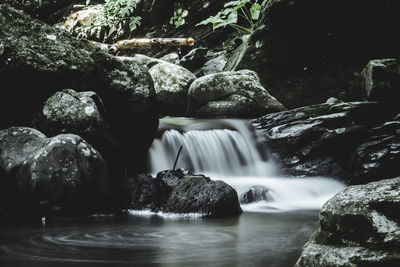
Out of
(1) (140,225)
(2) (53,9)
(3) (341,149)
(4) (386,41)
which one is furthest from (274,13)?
(2) (53,9)

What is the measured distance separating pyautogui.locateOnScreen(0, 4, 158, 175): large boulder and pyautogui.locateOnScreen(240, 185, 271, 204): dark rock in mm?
1981

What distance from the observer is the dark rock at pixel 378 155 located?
643cm

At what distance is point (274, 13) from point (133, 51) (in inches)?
281

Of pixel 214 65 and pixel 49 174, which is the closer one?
pixel 49 174

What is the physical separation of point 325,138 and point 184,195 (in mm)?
3651

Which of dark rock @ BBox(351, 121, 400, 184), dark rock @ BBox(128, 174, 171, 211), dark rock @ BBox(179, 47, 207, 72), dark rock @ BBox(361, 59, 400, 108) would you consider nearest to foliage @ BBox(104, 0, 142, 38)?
dark rock @ BBox(179, 47, 207, 72)

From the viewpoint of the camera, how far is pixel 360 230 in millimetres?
1882

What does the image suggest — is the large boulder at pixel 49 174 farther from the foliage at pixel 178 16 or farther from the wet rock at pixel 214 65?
the foliage at pixel 178 16

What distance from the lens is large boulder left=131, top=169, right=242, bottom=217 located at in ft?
14.9

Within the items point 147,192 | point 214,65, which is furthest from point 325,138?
point 214,65

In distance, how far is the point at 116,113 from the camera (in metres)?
6.02

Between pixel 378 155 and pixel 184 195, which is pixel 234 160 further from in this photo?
pixel 184 195

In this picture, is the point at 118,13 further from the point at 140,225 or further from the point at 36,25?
the point at 140,225

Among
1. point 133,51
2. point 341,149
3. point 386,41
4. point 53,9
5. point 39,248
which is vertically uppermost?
point 53,9
